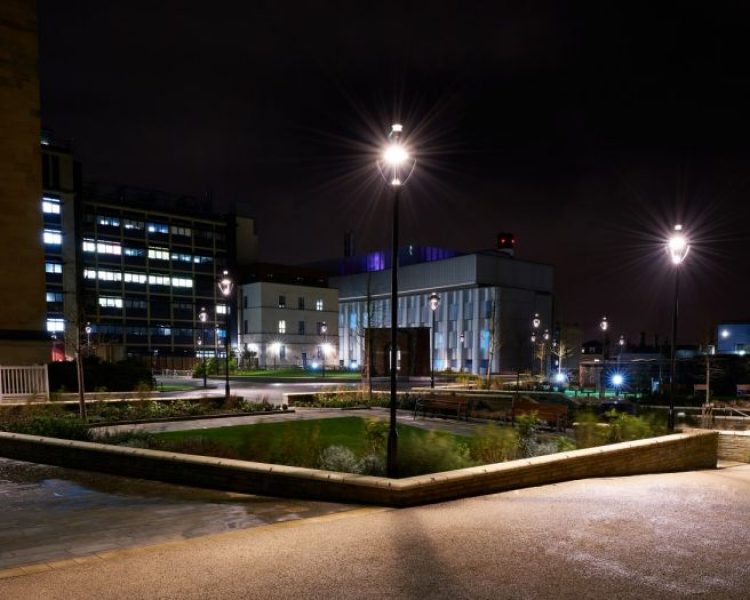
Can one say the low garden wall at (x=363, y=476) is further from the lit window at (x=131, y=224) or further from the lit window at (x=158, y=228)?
the lit window at (x=158, y=228)

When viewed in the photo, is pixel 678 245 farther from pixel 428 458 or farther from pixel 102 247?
pixel 102 247

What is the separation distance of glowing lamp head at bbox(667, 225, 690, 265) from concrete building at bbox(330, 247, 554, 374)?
159 ft

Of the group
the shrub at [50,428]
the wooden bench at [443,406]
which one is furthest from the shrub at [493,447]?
the shrub at [50,428]

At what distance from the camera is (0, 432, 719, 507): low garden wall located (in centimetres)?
764

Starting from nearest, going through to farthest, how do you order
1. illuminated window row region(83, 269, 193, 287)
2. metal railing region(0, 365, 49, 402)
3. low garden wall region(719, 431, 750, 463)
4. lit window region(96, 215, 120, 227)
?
low garden wall region(719, 431, 750, 463)
metal railing region(0, 365, 49, 402)
illuminated window row region(83, 269, 193, 287)
lit window region(96, 215, 120, 227)

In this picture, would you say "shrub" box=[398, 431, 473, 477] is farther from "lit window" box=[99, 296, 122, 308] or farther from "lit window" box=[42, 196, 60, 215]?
"lit window" box=[99, 296, 122, 308]

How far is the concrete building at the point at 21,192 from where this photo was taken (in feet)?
76.1

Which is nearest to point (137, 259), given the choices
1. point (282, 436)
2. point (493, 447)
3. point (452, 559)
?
point (282, 436)

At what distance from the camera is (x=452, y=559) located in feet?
18.0

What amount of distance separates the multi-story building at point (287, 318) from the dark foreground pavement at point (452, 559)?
206 feet

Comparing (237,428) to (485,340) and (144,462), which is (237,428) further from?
(485,340)

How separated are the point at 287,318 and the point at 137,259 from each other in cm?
2437

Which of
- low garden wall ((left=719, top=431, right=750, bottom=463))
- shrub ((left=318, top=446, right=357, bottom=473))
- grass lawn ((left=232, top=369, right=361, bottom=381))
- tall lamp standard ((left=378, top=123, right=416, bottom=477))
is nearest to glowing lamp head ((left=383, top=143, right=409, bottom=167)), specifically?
tall lamp standard ((left=378, top=123, right=416, bottom=477))

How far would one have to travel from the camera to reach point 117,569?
207 inches
